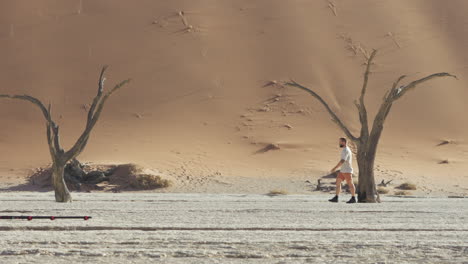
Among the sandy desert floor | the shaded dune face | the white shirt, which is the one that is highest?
the shaded dune face

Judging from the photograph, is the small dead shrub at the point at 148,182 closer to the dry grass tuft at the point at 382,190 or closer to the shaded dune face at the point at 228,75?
the shaded dune face at the point at 228,75

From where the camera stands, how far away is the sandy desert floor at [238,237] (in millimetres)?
8820

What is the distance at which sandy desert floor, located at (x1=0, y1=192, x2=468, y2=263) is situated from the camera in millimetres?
8820

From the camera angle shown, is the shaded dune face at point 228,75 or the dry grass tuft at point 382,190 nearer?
the dry grass tuft at point 382,190

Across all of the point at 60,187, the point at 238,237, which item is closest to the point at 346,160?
the point at 60,187

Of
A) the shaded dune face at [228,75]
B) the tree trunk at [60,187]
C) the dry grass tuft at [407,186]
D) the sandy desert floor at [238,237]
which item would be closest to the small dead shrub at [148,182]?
the shaded dune face at [228,75]

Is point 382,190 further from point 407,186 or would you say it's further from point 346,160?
point 346,160

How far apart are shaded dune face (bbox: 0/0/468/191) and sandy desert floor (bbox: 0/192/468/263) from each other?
22.3m

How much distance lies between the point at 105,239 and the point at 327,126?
35802 mm

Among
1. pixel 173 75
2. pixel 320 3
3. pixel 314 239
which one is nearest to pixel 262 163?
pixel 173 75

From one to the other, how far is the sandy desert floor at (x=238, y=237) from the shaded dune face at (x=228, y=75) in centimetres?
2228

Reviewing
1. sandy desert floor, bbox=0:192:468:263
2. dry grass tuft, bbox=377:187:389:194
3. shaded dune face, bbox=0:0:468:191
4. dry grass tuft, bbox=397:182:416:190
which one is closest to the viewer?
sandy desert floor, bbox=0:192:468:263

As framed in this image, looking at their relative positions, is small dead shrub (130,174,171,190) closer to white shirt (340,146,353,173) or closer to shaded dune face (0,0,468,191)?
shaded dune face (0,0,468,191)

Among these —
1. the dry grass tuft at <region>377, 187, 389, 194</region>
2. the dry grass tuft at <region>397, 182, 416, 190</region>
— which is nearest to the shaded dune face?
the dry grass tuft at <region>397, 182, 416, 190</region>
